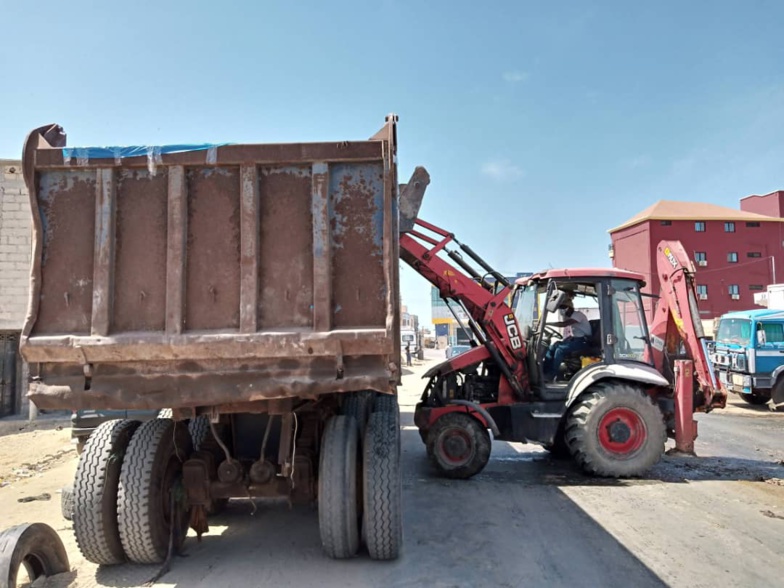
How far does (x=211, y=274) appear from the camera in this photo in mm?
3832

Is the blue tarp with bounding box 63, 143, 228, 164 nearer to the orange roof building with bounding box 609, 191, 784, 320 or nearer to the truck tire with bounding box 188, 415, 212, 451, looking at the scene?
the truck tire with bounding box 188, 415, 212, 451

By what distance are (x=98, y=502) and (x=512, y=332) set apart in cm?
542

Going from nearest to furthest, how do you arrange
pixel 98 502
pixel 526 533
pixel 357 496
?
pixel 98 502
pixel 357 496
pixel 526 533

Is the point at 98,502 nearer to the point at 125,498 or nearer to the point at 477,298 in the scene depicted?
the point at 125,498

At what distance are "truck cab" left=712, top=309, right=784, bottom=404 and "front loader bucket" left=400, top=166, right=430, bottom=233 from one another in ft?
35.0

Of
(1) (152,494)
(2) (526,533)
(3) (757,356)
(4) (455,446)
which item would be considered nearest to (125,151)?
(1) (152,494)

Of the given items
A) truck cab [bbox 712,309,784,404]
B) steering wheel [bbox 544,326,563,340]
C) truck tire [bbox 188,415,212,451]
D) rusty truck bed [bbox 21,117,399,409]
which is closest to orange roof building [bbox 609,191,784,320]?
truck cab [bbox 712,309,784,404]

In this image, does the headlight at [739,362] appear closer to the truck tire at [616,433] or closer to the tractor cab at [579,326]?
the tractor cab at [579,326]

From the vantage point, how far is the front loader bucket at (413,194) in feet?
22.5

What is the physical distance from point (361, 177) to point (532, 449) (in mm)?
6748

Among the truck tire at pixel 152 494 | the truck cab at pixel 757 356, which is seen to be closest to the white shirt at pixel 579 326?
the truck tire at pixel 152 494

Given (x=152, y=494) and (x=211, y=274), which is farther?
(x=152, y=494)

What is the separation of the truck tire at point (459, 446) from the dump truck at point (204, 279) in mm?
3410

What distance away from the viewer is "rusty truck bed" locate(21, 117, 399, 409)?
368cm
